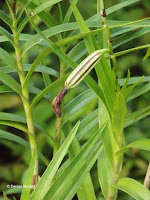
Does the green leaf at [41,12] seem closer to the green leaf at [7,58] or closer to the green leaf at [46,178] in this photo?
the green leaf at [7,58]

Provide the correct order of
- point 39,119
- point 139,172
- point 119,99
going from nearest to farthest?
point 119,99, point 39,119, point 139,172

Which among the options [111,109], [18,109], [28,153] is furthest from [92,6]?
[111,109]

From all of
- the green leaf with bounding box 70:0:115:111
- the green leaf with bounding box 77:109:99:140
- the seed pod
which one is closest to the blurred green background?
the green leaf with bounding box 77:109:99:140

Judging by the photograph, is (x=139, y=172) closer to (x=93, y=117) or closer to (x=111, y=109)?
(x=93, y=117)

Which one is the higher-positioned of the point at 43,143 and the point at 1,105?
the point at 1,105

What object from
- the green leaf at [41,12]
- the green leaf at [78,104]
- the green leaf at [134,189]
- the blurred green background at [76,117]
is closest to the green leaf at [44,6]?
the green leaf at [41,12]

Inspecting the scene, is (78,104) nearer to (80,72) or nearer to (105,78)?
(105,78)
